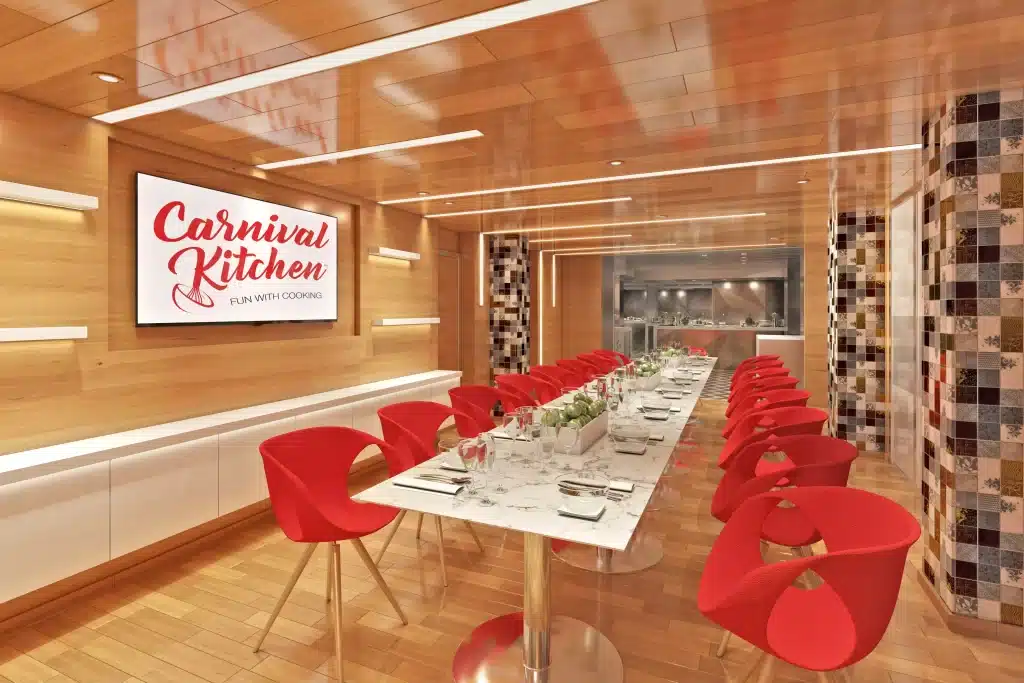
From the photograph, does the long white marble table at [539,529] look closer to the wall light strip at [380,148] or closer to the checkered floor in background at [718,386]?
the wall light strip at [380,148]

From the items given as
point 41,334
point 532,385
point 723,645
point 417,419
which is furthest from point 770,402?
point 41,334

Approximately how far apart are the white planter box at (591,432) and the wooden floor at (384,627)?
1.70 ft

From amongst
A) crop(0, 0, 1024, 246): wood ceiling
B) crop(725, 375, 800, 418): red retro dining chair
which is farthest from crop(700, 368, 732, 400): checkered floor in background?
crop(0, 0, 1024, 246): wood ceiling

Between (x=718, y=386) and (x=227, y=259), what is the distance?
8.96 meters

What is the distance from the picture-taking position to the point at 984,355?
275 cm

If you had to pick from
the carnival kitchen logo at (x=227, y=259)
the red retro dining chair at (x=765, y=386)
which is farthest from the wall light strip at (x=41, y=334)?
the red retro dining chair at (x=765, y=386)

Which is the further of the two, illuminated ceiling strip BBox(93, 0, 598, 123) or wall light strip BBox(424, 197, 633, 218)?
wall light strip BBox(424, 197, 633, 218)

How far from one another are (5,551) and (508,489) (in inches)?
94.4

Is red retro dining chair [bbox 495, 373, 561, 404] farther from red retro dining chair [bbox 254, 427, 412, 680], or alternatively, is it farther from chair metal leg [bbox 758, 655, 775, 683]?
chair metal leg [bbox 758, 655, 775, 683]

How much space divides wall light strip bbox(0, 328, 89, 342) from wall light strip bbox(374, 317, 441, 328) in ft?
9.35

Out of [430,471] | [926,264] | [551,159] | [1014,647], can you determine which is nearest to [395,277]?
[551,159]

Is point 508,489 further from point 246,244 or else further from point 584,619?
point 246,244

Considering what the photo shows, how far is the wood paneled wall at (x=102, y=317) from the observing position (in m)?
2.97

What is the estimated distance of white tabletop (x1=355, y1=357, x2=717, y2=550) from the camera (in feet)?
5.99
